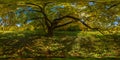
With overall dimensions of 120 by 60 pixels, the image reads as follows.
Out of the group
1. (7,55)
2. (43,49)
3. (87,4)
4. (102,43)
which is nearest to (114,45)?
(102,43)

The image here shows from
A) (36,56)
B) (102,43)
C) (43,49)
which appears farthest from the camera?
(102,43)

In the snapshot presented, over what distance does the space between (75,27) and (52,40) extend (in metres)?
3.53

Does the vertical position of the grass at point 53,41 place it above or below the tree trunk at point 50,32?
below

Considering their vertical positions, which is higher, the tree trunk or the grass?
the tree trunk

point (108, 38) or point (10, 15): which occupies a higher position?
point (10, 15)

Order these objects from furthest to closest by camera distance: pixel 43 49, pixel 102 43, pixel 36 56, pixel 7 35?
pixel 7 35, pixel 102 43, pixel 43 49, pixel 36 56

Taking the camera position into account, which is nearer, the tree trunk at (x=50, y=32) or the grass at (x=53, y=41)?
the grass at (x=53, y=41)

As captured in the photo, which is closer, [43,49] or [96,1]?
[96,1]

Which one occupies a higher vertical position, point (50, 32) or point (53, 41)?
point (50, 32)

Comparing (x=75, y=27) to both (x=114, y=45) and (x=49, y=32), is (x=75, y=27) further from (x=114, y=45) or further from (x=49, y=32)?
(x=114, y=45)

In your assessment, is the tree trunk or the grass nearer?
the grass

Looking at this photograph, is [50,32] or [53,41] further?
[50,32]

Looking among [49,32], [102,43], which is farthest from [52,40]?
[102,43]

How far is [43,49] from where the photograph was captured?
679 inches
